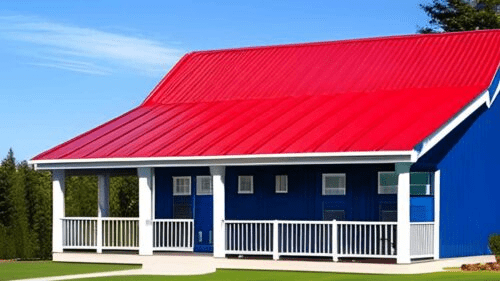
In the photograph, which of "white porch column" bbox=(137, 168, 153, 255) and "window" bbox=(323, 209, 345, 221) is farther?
"white porch column" bbox=(137, 168, 153, 255)

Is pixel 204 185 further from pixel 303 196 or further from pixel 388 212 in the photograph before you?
pixel 388 212

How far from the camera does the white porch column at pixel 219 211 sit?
129 feet

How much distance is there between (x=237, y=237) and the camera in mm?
39781

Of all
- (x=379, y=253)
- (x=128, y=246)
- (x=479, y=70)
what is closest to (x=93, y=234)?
(x=128, y=246)

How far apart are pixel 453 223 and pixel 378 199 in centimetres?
249

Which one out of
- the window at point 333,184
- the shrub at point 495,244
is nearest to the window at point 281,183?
the window at point 333,184

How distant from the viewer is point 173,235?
4347cm

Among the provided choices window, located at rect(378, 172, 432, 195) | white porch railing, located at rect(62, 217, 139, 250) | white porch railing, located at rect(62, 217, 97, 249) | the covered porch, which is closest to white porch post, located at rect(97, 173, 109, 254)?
the covered porch

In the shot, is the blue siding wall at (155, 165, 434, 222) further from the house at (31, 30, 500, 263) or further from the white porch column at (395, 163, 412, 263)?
the white porch column at (395, 163, 412, 263)

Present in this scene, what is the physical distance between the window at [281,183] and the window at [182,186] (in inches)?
144

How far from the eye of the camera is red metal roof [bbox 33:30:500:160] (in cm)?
3843

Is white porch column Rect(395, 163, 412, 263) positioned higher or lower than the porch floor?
higher

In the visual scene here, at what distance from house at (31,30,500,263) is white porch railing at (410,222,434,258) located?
0.07m

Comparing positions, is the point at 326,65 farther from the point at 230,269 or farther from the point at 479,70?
the point at 230,269
